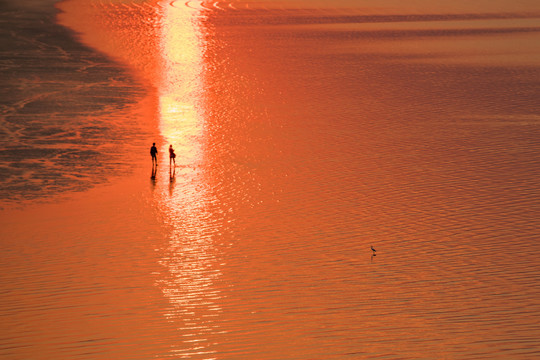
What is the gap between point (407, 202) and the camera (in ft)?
55.7

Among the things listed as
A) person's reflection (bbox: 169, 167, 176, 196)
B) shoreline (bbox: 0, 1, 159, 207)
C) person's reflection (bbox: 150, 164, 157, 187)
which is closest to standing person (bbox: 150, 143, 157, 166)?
person's reflection (bbox: 150, 164, 157, 187)

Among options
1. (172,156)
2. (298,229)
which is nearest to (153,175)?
(172,156)

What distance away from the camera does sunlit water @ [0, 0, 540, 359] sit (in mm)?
10727

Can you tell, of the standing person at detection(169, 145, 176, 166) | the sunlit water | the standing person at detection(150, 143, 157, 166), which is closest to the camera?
the sunlit water

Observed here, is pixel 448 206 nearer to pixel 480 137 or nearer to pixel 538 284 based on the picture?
pixel 538 284

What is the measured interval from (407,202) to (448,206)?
0.91 m

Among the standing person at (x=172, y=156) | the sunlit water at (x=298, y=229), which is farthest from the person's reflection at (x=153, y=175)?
the standing person at (x=172, y=156)

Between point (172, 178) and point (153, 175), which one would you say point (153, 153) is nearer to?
point (153, 175)

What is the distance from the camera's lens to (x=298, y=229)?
15266mm

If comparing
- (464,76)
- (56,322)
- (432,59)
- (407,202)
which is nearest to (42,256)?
(56,322)

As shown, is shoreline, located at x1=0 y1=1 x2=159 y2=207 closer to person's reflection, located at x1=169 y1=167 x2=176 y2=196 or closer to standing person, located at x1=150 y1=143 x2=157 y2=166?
standing person, located at x1=150 y1=143 x2=157 y2=166

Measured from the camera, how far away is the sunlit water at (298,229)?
422 inches

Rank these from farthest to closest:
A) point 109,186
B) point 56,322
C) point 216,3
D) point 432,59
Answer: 1. point 216,3
2. point 432,59
3. point 109,186
4. point 56,322

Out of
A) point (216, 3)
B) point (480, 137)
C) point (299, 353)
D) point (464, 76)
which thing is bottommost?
point (299, 353)
